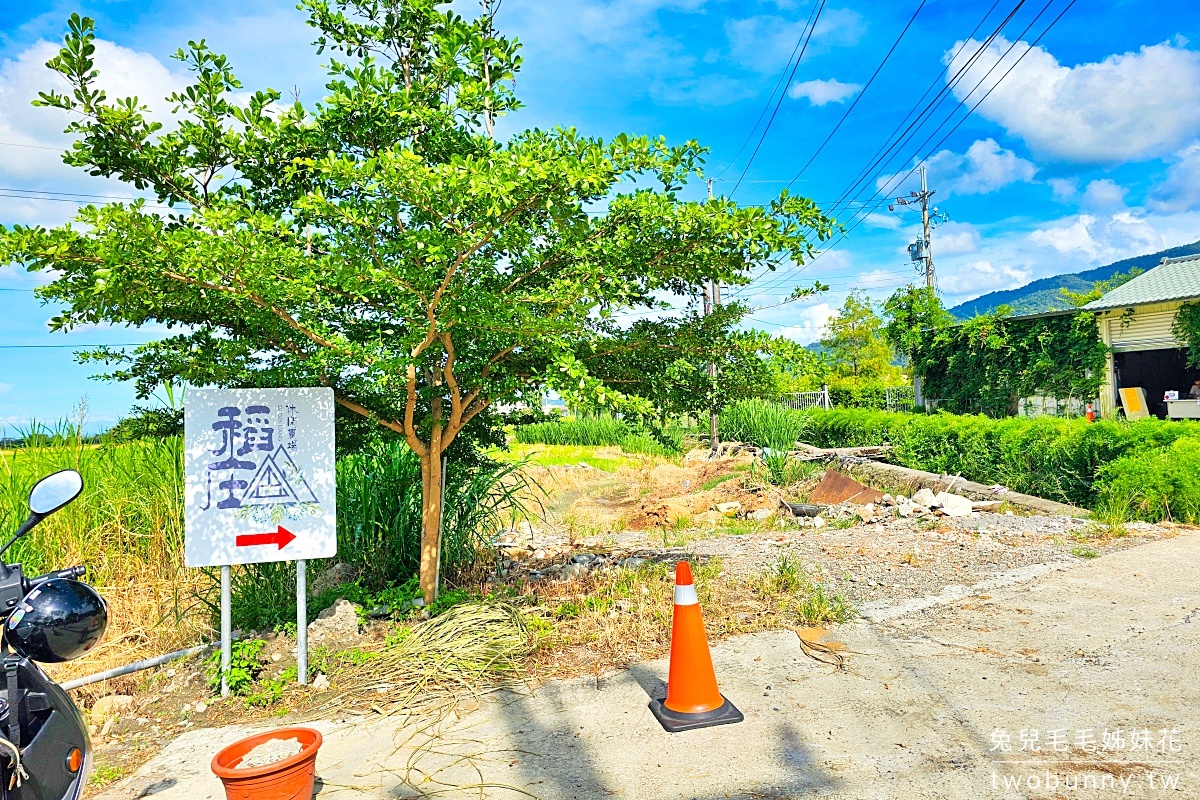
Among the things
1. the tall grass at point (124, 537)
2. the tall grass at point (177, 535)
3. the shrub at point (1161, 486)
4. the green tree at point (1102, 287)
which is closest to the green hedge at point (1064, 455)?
the shrub at point (1161, 486)

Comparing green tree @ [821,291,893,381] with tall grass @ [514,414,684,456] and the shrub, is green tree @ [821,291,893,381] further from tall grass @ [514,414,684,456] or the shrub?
the shrub

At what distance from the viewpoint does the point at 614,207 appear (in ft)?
14.2

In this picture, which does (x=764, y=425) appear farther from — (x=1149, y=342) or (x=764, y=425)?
(x=1149, y=342)

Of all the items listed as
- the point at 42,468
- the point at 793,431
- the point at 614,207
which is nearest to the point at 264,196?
the point at 614,207

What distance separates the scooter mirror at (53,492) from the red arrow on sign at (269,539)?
2247mm

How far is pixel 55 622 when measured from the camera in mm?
2293

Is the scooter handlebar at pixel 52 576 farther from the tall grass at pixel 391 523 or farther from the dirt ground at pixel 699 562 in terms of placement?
the tall grass at pixel 391 523

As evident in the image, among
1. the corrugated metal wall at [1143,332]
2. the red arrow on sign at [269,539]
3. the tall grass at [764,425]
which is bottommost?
the red arrow on sign at [269,539]

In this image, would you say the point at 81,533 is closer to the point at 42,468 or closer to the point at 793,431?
the point at 42,468

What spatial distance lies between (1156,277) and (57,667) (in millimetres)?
23104

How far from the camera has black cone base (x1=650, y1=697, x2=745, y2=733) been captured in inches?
147

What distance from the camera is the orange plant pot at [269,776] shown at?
2.95m

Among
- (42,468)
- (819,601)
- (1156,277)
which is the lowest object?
(819,601)

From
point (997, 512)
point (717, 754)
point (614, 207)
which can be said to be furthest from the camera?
point (997, 512)
